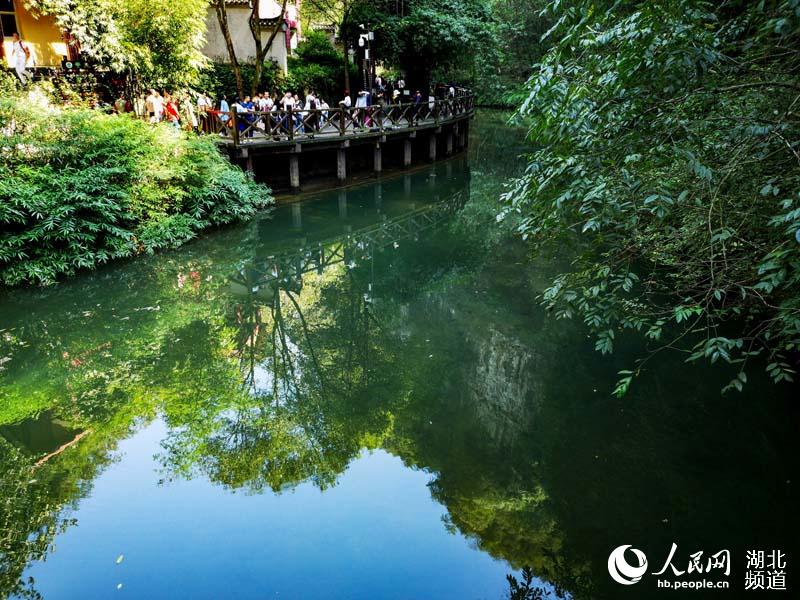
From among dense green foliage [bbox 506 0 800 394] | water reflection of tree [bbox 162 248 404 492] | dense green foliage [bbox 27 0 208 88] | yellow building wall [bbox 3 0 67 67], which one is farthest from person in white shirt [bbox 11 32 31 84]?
dense green foliage [bbox 506 0 800 394]

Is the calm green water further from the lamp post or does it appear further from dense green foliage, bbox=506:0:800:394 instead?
the lamp post

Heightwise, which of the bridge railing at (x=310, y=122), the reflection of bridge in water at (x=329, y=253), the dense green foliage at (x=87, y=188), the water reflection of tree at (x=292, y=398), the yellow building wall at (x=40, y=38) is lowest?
the water reflection of tree at (x=292, y=398)

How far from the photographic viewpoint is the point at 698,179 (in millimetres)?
5785

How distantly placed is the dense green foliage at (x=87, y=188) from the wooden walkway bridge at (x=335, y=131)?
2363 mm

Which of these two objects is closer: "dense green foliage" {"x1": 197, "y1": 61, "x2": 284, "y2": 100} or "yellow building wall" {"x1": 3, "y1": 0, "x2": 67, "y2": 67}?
"yellow building wall" {"x1": 3, "y1": 0, "x2": 67, "y2": 67}

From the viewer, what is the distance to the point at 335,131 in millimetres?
19656

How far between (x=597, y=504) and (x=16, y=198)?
1111 cm

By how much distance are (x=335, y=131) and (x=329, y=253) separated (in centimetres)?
654

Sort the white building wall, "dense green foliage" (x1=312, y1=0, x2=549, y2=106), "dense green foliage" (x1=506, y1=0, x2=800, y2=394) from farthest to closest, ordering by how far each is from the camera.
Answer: "dense green foliage" (x1=312, y1=0, x2=549, y2=106) → the white building wall → "dense green foliage" (x1=506, y1=0, x2=800, y2=394)

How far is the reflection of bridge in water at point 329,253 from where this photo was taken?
41.9ft

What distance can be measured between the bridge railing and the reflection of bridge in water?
374 centimetres

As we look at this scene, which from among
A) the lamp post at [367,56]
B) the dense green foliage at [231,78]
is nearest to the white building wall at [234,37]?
the dense green foliage at [231,78]

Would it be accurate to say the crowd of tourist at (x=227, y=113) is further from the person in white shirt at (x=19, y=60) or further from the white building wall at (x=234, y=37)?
the white building wall at (x=234, y=37)

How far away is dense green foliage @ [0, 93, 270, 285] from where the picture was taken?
11.4 m
